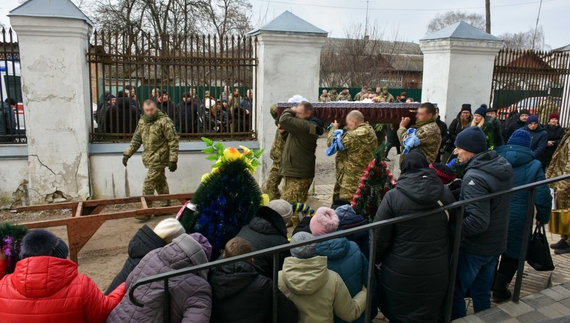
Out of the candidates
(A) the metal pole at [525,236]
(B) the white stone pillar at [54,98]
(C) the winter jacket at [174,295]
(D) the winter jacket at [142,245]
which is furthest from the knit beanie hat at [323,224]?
(B) the white stone pillar at [54,98]

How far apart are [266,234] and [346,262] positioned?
628mm

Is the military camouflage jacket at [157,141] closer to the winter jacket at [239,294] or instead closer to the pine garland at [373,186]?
the pine garland at [373,186]

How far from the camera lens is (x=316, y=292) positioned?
281 centimetres

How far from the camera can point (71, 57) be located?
686 cm

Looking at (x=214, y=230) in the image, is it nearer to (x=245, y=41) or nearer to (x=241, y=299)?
(x=241, y=299)

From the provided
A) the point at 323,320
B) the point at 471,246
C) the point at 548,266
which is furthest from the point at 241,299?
the point at 548,266

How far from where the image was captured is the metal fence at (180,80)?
23.8ft

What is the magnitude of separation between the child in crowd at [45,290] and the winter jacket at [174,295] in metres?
0.18

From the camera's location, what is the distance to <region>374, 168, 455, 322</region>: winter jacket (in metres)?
2.95

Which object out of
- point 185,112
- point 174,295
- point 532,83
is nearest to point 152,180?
point 185,112

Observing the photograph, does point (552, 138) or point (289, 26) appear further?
point (552, 138)

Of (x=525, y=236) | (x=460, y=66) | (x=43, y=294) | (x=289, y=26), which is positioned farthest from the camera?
(x=460, y=66)

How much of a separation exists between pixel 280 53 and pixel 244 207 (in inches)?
176

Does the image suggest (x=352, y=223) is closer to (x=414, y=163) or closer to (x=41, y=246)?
(x=414, y=163)
